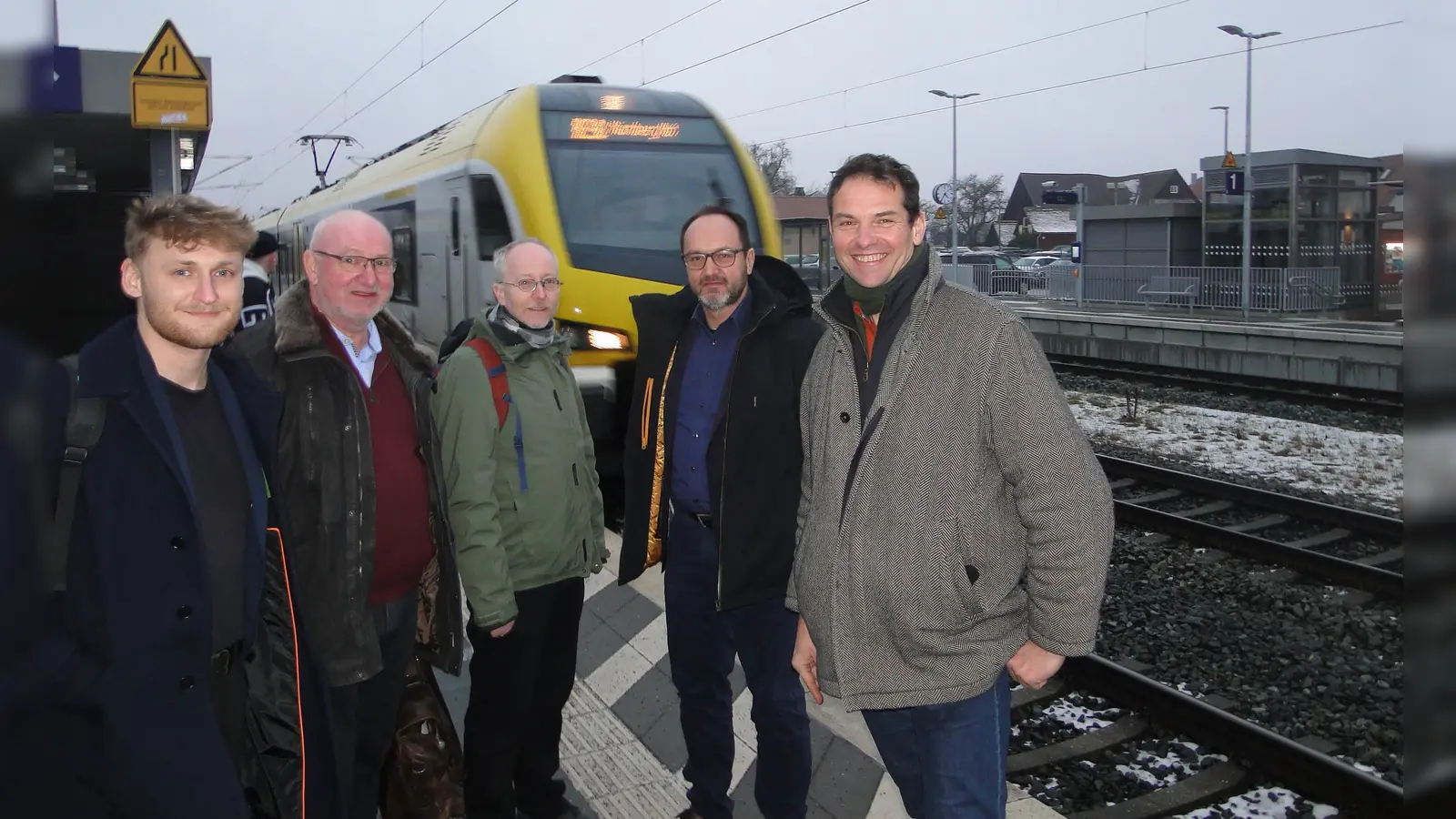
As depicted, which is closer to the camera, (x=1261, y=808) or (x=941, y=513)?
(x=941, y=513)

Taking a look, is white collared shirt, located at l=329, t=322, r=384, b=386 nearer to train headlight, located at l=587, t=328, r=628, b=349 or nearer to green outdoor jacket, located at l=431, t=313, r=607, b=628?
green outdoor jacket, located at l=431, t=313, r=607, b=628

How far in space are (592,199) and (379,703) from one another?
19.2ft

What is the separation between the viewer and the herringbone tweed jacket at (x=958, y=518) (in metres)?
2.23

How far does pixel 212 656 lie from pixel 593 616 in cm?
287

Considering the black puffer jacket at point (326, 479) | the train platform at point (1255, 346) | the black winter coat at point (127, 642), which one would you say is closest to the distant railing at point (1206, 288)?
the train platform at point (1255, 346)

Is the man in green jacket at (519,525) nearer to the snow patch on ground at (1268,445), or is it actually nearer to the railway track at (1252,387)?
the snow patch on ground at (1268,445)

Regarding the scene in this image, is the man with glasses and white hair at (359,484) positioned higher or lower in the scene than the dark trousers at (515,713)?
higher

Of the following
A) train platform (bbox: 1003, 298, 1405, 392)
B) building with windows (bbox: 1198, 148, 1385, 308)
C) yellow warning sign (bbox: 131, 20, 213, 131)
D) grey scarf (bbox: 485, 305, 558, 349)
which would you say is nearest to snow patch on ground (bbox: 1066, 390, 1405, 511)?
train platform (bbox: 1003, 298, 1405, 392)

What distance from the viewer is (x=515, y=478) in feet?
10.6

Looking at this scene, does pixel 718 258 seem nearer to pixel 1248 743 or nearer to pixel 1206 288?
pixel 1248 743

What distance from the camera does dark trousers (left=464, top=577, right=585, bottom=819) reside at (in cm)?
331

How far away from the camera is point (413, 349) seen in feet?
10.2

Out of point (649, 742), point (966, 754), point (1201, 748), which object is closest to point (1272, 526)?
point (1201, 748)

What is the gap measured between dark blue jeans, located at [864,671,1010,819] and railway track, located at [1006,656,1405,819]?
5.48 ft
